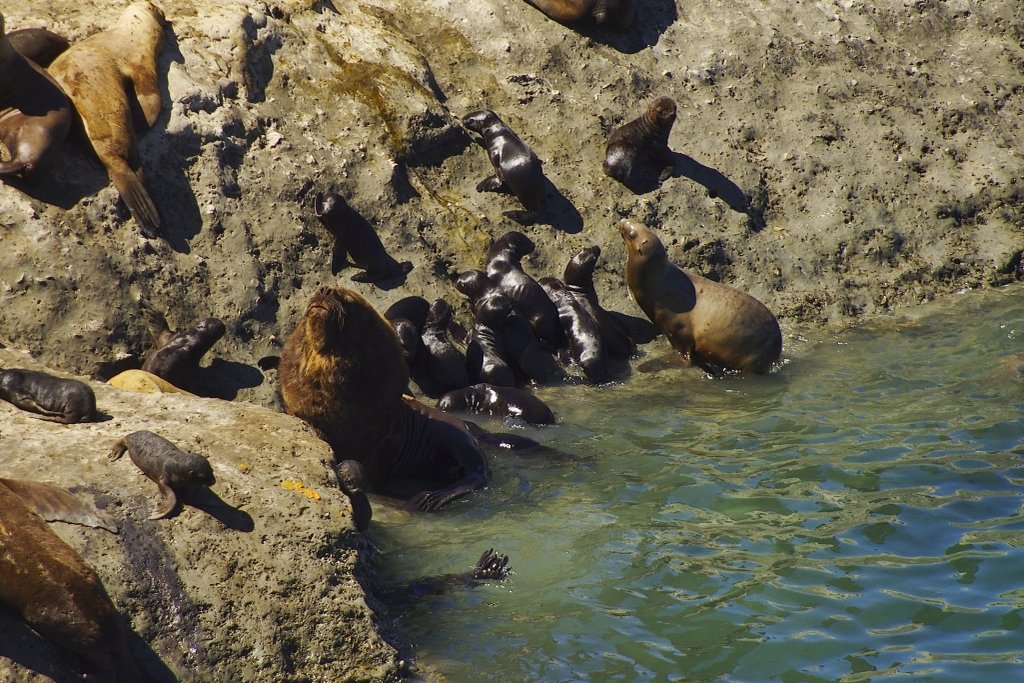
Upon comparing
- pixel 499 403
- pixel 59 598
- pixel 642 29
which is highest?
pixel 642 29

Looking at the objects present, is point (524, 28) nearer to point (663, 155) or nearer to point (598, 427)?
point (663, 155)

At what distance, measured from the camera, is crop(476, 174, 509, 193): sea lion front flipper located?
36.8 feet

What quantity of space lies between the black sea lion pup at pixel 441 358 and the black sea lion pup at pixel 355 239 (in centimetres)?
69

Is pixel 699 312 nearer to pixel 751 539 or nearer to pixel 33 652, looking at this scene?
pixel 751 539

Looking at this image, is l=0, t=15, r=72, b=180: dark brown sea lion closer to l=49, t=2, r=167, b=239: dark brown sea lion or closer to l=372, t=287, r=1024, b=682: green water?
l=49, t=2, r=167, b=239: dark brown sea lion

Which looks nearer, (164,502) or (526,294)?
(164,502)

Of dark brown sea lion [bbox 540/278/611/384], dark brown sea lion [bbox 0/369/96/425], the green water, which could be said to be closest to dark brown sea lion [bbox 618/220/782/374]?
the green water

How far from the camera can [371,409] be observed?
7594 mm

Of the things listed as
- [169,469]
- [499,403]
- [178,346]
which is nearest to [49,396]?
[169,469]

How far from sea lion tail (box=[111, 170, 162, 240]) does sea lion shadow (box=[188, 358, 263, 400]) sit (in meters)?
1.21

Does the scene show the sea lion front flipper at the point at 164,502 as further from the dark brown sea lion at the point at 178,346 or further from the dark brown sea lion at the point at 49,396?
the dark brown sea lion at the point at 178,346

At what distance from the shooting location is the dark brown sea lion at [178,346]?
8398 mm

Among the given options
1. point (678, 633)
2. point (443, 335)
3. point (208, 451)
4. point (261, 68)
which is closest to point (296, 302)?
point (443, 335)

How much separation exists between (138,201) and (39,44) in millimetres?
1761
